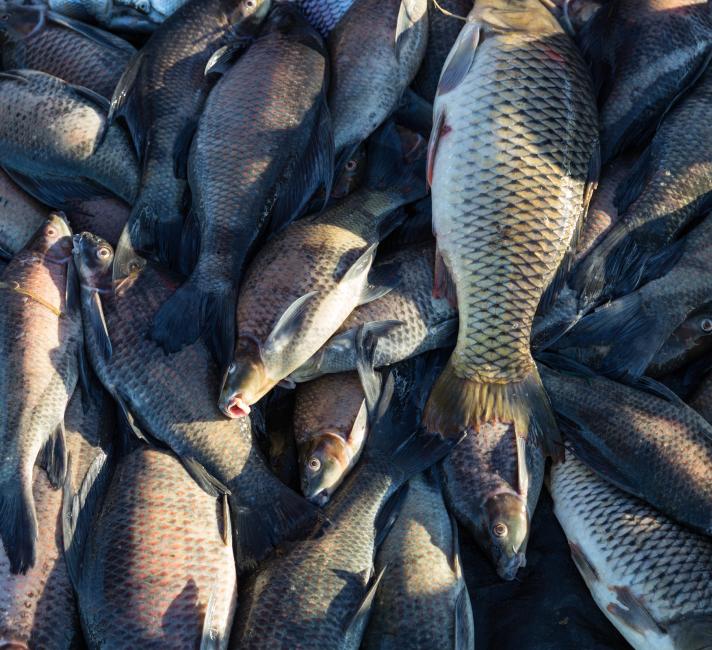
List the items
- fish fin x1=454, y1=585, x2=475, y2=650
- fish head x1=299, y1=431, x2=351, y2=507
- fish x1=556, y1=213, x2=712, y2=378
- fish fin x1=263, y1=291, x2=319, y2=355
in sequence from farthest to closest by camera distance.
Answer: fish x1=556, y1=213, x2=712, y2=378 → fish head x1=299, y1=431, x2=351, y2=507 → fish fin x1=263, y1=291, x2=319, y2=355 → fish fin x1=454, y1=585, x2=475, y2=650

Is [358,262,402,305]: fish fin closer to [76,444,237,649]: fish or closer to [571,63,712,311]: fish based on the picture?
[571,63,712,311]: fish

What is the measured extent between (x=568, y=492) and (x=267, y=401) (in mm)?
1232

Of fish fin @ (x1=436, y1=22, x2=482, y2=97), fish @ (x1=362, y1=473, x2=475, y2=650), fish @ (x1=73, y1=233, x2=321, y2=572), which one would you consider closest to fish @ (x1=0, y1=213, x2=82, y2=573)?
fish @ (x1=73, y1=233, x2=321, y2=572)

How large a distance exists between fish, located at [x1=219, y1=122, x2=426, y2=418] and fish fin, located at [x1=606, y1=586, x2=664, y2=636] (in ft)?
4.51

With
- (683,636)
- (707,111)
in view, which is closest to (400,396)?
(683,636)

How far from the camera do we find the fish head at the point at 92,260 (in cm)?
288

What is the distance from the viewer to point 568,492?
2.82 meters

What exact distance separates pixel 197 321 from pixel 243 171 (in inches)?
24.9

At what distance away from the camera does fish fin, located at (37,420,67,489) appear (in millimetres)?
2662

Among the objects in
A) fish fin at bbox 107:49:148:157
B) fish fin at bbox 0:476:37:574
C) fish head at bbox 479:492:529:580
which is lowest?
fish head at bbox 479:492:529:580

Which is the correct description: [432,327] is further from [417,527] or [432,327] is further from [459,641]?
[459,641]

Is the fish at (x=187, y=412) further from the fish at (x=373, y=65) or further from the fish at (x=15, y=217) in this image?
the fish at (x=373, y=65)

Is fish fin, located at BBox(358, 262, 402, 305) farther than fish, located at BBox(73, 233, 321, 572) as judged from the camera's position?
Yes

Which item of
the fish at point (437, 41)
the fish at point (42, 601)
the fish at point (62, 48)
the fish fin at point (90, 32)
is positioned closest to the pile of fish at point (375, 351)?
the fish at point (42, 601)
